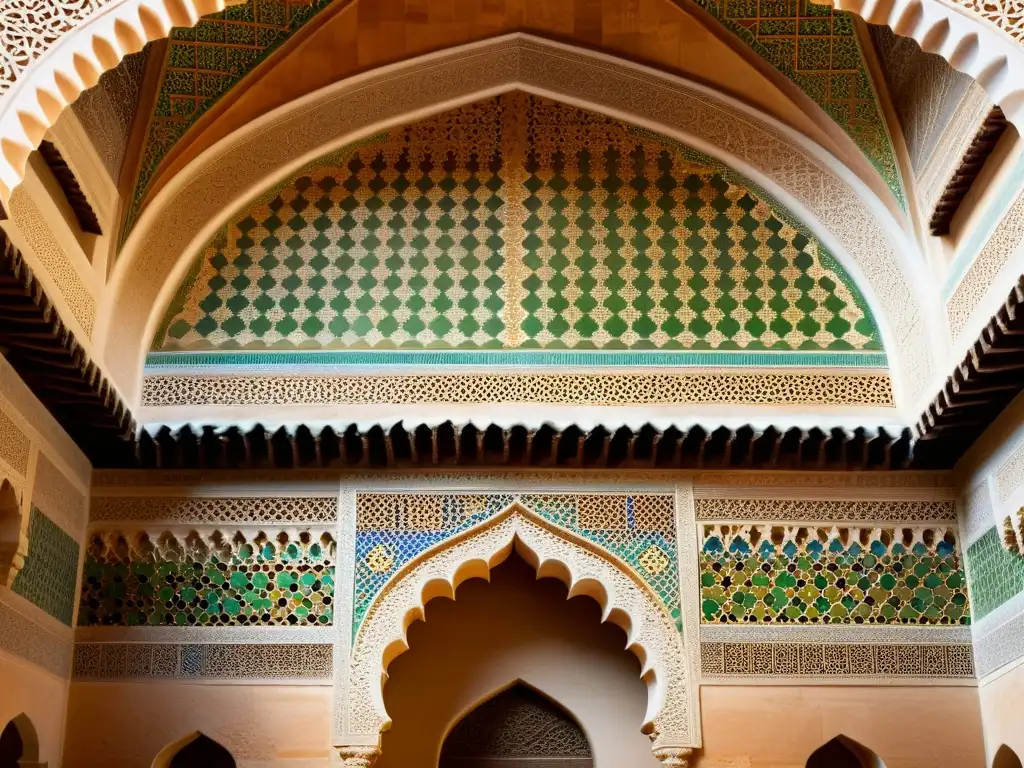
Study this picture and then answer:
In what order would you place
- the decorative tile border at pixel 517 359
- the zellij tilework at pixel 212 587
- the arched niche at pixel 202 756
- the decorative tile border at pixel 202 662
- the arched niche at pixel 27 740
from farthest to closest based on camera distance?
1. the decorative tile border at pixel 517 359
2. the arched niche at pixel 202 756
3. the zellij tilework at pixel 212 587
4. the decorative tile border at pixel 202 662
5. the arched niche at pixel 27 740

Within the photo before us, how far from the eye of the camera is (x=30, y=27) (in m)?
5.11

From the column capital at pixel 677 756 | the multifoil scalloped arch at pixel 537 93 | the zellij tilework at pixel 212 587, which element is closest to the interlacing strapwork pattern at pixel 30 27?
the multifoil scalloped arch at pixel 537 93

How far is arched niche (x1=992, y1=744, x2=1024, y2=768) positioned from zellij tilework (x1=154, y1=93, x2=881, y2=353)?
222cm

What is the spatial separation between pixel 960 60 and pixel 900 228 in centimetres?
226

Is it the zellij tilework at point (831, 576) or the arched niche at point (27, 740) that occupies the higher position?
the zellij tilework at point (831, 576)

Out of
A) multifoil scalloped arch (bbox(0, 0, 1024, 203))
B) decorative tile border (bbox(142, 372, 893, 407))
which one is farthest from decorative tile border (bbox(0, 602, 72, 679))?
multifoil scalloped arch (bbox(0, 0, 1024, 203))

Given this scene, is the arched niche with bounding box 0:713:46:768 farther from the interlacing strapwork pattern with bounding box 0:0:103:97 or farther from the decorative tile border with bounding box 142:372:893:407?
the interlacing strapwork pattern with bounding box 0:0:103:97

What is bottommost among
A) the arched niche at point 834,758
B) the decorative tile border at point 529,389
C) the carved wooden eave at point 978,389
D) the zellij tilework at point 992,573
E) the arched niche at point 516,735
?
the arched niche at point 834,758

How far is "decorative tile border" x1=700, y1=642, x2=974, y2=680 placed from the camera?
688 centimetres

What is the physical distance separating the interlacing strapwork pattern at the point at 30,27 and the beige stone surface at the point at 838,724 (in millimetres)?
4276

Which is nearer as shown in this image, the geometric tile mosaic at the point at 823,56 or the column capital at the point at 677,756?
the column capital at the point at 677,756

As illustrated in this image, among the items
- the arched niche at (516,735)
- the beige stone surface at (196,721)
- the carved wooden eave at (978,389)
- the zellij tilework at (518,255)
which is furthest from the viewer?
the arched niche at (516,735)

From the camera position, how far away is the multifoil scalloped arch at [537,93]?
752 cm

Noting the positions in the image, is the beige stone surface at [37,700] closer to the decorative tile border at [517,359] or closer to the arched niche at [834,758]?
the decorative tile border at [517,359]
